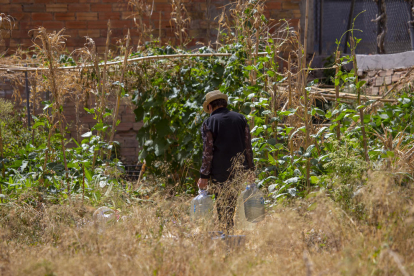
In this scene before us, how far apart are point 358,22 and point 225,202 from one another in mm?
6787

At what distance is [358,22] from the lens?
28.9 feet

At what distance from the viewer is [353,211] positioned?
2.97m

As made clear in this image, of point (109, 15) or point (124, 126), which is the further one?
point (109, 15)

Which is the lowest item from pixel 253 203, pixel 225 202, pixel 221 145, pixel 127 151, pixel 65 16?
pixel 127 151

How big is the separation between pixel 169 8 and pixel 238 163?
Result: 4.78 meters

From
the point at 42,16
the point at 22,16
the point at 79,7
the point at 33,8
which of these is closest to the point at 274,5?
the point at 79,7

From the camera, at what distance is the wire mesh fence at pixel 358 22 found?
8086mm

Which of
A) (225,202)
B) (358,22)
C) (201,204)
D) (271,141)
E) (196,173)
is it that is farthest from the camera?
(358,22)

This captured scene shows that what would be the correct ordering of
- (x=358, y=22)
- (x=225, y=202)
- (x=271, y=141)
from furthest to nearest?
(x=358, y=22) → (x=271, y=141) → (x=225, y=202)

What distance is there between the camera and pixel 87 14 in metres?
7.50

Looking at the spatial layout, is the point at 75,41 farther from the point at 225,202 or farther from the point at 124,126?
the point at 225,202

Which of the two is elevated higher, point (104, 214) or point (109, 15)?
A: point (109, 15)

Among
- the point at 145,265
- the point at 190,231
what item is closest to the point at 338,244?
the point at 190,231

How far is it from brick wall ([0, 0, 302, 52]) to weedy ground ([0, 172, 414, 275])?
5044mm
